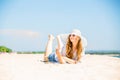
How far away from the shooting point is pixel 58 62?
7133 millimetres

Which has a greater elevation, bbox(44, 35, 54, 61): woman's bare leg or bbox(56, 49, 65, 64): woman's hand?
bbox(44, 35, 54, 61): woman's bare leg

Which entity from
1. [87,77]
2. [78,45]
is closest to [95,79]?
[87,77]

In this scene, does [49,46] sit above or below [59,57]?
above

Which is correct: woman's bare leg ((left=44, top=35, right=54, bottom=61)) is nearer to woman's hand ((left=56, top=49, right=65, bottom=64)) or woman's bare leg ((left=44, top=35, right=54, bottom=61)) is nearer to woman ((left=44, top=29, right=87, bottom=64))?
woman ((left=44, top=29, right=87, bottom=64))

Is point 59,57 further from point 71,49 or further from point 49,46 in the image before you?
point 49,46

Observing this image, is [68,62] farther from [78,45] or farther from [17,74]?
[17,74]

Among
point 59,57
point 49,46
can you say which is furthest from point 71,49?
point 49,46

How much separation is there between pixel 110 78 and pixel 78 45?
215 centimetres

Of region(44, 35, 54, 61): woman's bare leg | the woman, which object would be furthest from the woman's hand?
region(44, 35, 54, 61): woman's bare leg

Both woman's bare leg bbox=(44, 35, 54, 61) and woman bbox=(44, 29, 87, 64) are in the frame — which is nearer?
woman bbox=(44, 29, 87, 64)

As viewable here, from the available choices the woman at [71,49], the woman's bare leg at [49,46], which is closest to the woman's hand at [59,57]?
the woman at [71,49]

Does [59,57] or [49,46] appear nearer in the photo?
[59,57]

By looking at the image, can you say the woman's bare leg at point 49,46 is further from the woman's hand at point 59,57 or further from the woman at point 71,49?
the woman's hand at point 59,57

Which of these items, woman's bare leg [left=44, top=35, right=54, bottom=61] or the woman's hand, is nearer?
the woman's hand
